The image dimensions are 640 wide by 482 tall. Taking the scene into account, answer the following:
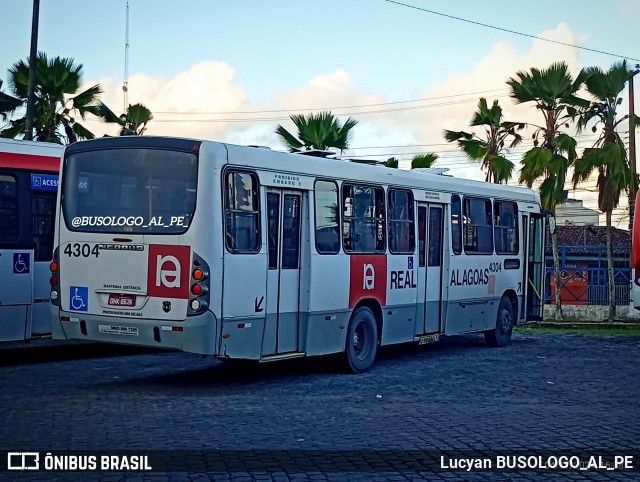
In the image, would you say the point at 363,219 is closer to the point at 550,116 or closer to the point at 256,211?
the point at 256,211

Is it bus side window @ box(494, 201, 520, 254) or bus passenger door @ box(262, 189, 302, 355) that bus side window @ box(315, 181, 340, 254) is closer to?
bus passenger door @ box(262, 189, 302, 355)

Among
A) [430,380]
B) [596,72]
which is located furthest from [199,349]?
[596,72]

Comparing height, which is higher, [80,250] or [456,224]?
[456,224]

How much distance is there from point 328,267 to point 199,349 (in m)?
2.89

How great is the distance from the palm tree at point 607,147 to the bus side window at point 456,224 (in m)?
17.1

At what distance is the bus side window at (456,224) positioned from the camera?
1786cm

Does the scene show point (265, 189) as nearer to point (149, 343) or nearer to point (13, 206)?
point (149, 343)

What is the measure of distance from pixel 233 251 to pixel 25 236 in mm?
4415

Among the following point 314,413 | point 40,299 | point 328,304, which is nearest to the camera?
point 314,413

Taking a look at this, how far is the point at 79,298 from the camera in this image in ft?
42.5

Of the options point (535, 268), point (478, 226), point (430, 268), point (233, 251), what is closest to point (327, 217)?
point (233, 251)

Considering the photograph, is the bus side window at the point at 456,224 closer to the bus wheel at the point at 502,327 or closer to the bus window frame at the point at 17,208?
the bus wheel at the point at 502,327

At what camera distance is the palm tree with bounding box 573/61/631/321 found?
111ft

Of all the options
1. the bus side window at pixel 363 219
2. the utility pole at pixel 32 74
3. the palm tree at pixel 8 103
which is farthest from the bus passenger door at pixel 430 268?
the palm tree at pixel 8 103
